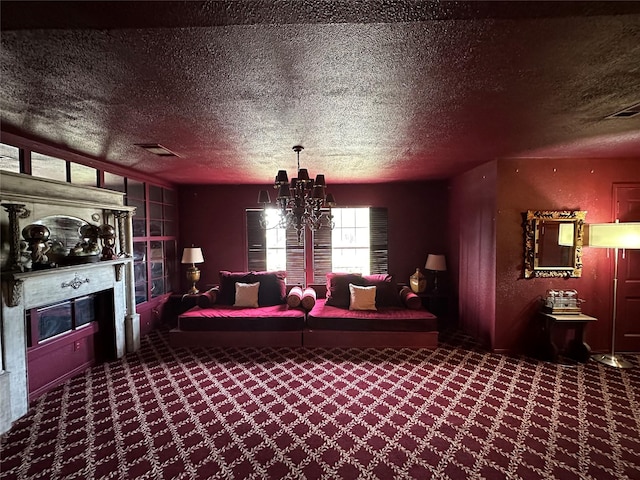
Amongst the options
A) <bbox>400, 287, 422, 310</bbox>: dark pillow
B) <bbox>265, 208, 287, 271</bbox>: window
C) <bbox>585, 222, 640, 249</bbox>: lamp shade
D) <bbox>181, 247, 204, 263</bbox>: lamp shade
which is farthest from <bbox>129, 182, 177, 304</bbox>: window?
<bbox>585, 222, 640, 249</bbox>: lamp shade

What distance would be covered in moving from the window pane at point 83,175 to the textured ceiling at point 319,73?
466 millimetres

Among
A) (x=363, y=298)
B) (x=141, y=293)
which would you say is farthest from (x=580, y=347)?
(x=141, y=293)

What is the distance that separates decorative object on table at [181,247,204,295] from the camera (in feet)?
17.1

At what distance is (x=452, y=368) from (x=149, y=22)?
3.89 m

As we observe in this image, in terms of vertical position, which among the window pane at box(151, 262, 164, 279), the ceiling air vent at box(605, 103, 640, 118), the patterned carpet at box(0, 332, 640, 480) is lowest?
the patterned carpet at box(0, 332, 640, 480)

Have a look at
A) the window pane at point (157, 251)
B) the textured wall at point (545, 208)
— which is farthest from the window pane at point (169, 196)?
the textured wall at point (545, 208)

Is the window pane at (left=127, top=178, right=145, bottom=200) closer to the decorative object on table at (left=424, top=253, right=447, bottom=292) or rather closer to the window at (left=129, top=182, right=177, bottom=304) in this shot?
the window at (left=129, top=182, right=177, bottom=304)

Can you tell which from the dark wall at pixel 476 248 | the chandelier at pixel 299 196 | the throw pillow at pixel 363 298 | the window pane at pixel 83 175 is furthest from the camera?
the throw pillow at pixel 363 298

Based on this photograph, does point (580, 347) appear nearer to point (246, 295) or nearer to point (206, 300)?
point (246, 295)

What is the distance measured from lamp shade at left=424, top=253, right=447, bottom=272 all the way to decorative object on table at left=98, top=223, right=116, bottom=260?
15.2ft

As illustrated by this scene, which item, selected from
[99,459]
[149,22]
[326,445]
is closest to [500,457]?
[326,445]

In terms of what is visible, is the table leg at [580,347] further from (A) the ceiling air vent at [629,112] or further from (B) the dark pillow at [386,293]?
(A) the ceiling air vent at [629,112]

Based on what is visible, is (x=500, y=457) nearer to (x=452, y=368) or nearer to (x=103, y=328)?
(x=452, y=368)

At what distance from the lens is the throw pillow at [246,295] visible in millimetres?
4574
